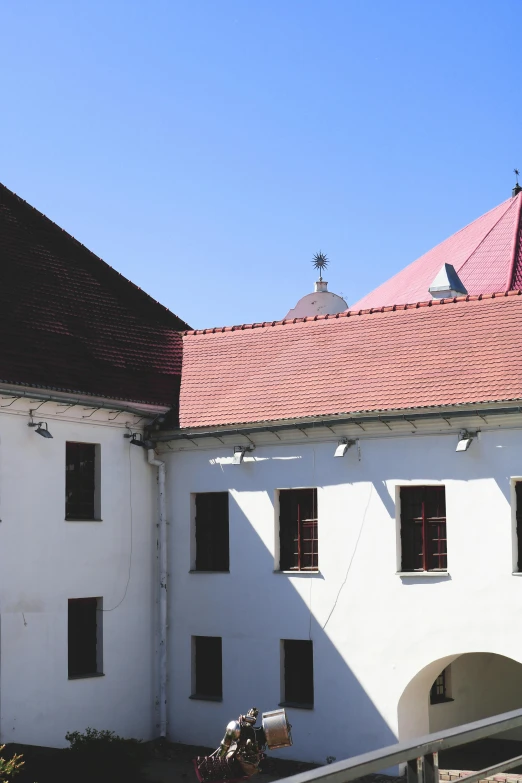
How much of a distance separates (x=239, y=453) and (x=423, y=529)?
164 inches

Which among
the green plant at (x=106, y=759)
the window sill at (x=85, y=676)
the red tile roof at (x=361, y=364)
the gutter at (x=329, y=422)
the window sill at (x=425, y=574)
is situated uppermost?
the red tile roof at (x=361, y=364)

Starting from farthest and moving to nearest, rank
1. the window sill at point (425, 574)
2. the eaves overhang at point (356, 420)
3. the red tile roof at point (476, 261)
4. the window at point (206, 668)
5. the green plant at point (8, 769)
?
the red tile roof at point (476, 261)
the window at point (206, 668)
the window sill at point (425, 574)
the eaves overhang at point (356, 420)
the green plant at point (8, 769)

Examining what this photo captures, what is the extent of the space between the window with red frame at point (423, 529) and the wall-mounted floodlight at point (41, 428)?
684 cm

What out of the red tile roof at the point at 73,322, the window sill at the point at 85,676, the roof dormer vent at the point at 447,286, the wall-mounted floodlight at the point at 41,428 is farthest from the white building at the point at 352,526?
the wall-mounted floodlight at the point at 41,428

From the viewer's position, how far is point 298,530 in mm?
21531

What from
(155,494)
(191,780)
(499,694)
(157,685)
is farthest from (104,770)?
(499,694)

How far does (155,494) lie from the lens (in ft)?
75.7

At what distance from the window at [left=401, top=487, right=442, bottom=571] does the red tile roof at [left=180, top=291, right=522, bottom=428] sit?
176 centimetres

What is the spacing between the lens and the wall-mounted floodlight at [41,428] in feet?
65.3

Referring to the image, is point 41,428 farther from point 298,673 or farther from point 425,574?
point 425,574

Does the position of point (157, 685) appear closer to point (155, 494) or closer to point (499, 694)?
point (155, 494)

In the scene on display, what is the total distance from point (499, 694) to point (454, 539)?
19.7ft

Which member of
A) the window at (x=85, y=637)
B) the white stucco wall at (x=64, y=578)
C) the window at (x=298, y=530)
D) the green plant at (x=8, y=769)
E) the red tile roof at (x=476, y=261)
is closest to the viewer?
the green plant at (x=8, y=769)

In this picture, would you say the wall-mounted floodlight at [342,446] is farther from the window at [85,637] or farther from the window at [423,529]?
the window at [85,637]
